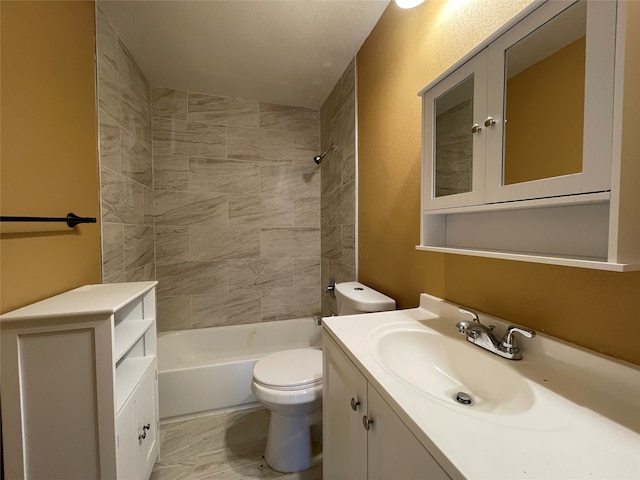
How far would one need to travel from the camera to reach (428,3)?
1099 millimetres

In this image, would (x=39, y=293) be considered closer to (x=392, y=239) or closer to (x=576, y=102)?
(x=392, y=239)

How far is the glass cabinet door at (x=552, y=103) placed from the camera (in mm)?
497

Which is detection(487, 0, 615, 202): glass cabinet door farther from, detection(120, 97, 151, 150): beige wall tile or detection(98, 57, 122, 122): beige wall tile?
detection(120, 97, 151, 150): beige wall tile

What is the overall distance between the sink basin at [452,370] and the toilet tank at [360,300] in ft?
1.10

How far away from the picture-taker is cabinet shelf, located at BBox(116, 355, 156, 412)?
95 cm

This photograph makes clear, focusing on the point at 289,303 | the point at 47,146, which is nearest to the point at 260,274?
the point at 289,303

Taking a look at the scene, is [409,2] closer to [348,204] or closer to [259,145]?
[348,204]

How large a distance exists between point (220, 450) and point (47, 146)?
1673mm

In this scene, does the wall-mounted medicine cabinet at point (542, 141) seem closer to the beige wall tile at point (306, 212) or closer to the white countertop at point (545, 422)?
the white countertop at point (545, 422)

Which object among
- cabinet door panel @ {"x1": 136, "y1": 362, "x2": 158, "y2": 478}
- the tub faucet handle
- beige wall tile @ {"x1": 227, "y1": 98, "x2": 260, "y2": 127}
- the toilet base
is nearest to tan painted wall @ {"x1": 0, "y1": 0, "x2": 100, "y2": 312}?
cabinet door panel @ {"x1": 136, "y1": 362, "x2": 158, "y2": 478}

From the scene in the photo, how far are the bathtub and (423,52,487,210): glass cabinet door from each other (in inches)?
63.2

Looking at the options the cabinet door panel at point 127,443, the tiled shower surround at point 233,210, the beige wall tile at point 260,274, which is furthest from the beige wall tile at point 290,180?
the cabinet door panel at point 127,443

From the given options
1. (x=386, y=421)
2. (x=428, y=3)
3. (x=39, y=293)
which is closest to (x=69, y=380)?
(x=39, y=293)

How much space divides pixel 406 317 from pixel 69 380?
3.71 feet
